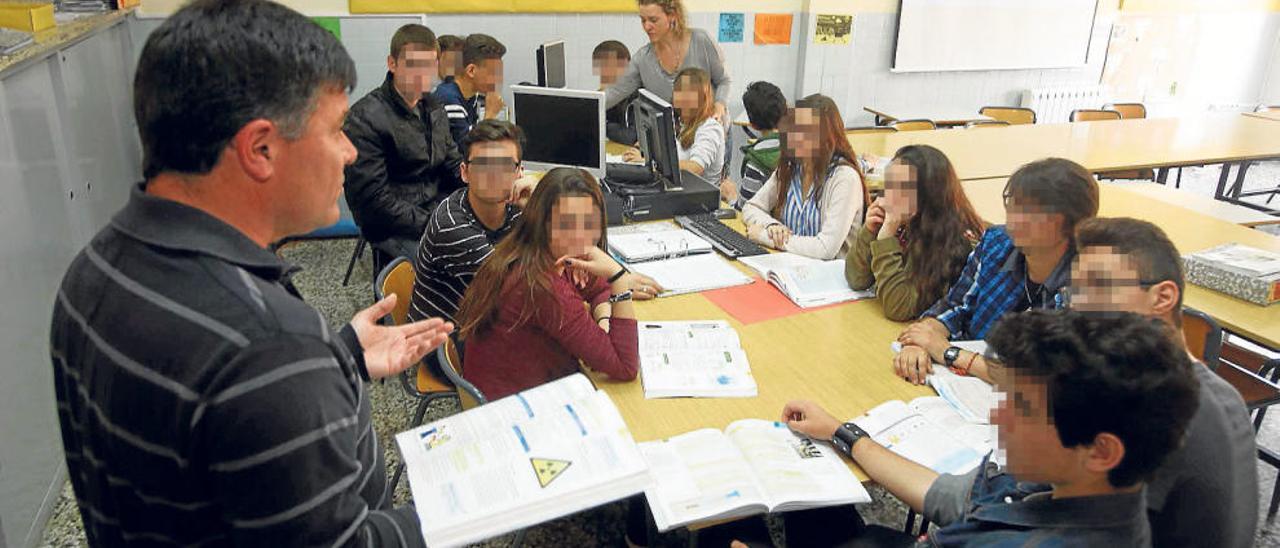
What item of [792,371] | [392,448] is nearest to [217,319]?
[792,371]

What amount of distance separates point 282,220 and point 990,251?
6.32 ft

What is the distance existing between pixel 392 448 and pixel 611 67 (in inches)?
110

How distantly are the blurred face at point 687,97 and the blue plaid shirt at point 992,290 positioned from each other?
2031 mm

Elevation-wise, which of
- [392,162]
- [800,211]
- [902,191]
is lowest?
[800,211]

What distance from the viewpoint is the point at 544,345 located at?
6.74 ft

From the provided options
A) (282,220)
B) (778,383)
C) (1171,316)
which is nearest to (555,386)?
(778,383)

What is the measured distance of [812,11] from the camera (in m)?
5.91

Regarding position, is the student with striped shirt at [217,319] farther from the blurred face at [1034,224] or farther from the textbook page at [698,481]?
the blurred face at [1034,224]

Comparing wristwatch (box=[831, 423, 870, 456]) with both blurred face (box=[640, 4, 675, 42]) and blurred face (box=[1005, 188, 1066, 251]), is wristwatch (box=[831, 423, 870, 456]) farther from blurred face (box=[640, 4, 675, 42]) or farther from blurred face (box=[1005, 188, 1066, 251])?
blurred face (box=[640, 4, 675, 42])

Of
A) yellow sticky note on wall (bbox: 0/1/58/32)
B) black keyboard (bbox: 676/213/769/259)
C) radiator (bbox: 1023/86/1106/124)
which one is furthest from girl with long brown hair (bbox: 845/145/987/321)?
radiator (bbox: 1023/86/1106/124)

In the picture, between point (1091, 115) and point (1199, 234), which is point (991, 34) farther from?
point (1199, 234)

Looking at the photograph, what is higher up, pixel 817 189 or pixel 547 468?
pixel 817 189

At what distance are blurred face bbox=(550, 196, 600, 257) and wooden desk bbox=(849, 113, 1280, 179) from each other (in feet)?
9.18

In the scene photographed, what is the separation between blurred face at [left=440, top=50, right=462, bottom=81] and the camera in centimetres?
440
